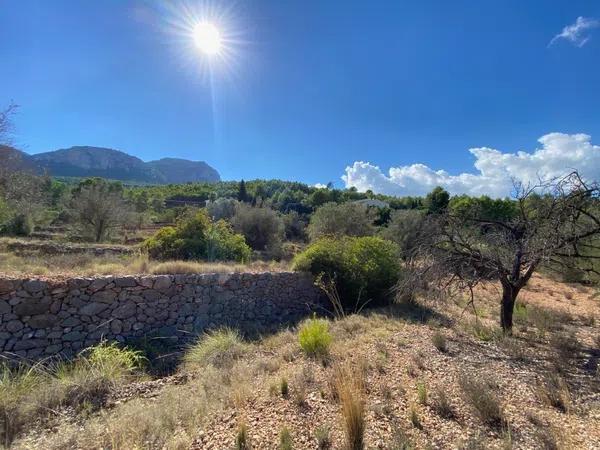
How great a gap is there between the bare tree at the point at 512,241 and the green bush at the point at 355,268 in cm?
318

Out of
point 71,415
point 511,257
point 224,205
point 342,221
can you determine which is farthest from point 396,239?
point 71,415

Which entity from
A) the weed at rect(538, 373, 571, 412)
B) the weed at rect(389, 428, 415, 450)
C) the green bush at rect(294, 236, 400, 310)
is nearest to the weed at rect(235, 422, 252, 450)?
the weed at rect(389, 428, 415, 450)

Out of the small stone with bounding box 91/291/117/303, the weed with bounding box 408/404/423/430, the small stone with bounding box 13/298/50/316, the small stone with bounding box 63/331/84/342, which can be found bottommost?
the small stone with bounding box 63/331/84/342

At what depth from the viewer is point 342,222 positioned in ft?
71.3

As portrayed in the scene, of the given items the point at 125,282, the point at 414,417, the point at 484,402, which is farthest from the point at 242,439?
the point at 125,282

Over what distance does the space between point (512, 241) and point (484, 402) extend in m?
4.09

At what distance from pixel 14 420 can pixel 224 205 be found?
904 inches

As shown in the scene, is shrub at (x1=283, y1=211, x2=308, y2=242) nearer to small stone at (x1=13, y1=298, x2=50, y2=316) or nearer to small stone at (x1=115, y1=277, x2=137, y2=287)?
small stone at (x1=115, y1=277, x2=137, y2=287)

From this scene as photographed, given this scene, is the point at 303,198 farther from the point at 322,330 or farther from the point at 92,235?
the point at 322,330

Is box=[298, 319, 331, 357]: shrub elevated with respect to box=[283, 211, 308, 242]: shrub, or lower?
lower

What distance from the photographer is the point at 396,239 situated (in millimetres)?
21484

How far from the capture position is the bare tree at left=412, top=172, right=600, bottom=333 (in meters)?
5.24

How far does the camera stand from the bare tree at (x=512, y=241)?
17.2 ft

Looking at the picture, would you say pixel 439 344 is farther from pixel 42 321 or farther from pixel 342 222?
pixel 342 222
